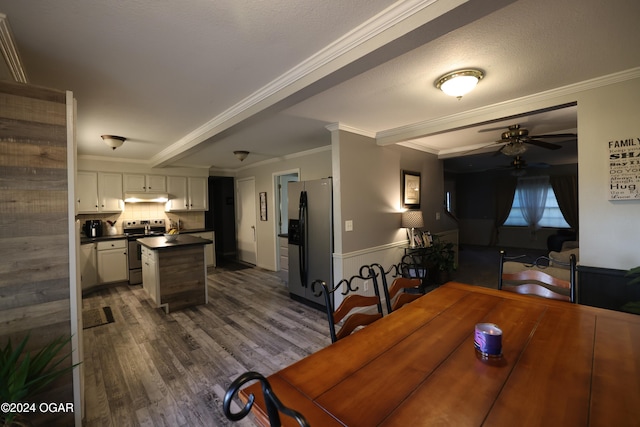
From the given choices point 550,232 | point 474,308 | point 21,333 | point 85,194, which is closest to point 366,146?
point 474,308

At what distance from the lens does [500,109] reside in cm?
271

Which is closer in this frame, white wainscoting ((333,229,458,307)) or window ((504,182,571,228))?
white wainscoting ((333,229,458,307))

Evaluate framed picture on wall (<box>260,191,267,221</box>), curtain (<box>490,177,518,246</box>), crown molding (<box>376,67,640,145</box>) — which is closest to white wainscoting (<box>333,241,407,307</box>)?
crown molding (<box>376,67,640,145</box>)

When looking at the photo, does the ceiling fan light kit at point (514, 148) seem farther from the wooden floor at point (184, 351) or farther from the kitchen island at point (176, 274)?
the kitchen island at point (176, 274)

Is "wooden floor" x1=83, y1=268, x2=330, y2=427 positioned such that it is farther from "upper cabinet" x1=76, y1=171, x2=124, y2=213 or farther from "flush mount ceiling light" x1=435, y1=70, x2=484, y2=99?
"flush mount ceiling light" x1=435, y1=70, x2=484, y2=99

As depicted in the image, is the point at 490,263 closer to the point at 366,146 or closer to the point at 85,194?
the point at 366,146

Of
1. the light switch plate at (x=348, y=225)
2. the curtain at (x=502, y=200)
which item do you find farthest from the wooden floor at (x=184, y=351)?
the curtain at (x=502, y=200)

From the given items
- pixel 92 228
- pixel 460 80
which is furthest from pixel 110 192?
pixel 460 80

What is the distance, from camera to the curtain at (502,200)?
8.09 metres

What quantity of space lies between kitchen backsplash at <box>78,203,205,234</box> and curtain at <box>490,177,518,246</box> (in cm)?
844

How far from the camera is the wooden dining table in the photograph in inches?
30.5

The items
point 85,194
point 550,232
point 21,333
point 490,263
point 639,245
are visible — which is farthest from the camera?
point 550,232

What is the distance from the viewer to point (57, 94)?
1583mm

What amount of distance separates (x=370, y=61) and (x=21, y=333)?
2453 millimetres
